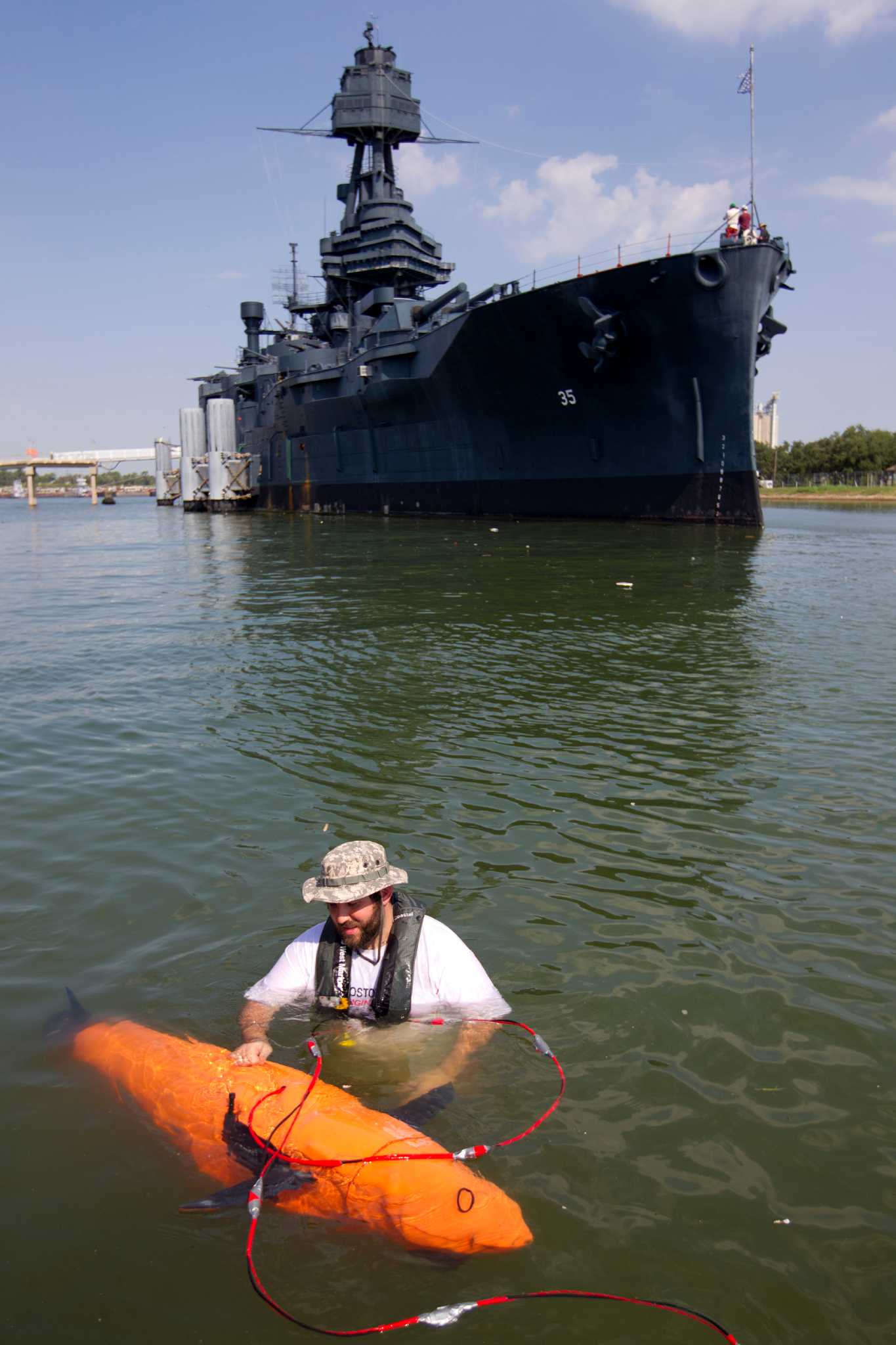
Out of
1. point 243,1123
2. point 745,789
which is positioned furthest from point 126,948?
point 745,789

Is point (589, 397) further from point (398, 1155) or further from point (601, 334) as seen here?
point (398, 1155)

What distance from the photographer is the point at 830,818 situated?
664 centimetres

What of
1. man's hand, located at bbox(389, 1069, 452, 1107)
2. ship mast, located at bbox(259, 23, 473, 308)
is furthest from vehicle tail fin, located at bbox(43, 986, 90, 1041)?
ship mast, located at bbox(259, 23, 473, 308)

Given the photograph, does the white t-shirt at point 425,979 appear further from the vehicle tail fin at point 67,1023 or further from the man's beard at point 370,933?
the vehicle tail fin at point 67,1023

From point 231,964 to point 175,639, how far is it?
32.8ft

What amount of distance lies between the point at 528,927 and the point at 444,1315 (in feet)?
8.30

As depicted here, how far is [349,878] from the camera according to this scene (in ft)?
12.7

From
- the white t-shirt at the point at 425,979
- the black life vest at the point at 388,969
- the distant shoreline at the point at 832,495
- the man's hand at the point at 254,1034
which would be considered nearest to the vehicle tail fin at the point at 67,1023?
the man's hand at the point at 254,1034

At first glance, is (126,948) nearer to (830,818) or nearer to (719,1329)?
(719,1329)

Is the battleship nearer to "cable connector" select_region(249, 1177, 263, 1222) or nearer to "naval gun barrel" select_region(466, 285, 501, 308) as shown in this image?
"naval gun barrel" select_region(466, 285, 501, 308)

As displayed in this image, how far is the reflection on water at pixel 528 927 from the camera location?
10.0 feet

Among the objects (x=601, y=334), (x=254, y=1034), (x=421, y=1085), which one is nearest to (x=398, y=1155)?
(x=421, y=1085)

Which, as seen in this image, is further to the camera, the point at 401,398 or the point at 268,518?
the point at 268,518

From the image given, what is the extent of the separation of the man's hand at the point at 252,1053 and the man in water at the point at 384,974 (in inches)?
1.8
